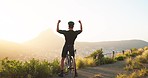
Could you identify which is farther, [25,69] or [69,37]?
[25,69]

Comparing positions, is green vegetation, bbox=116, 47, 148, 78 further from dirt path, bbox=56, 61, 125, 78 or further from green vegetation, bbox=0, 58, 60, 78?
green vegetation, bbox=0, 58, 60, 78

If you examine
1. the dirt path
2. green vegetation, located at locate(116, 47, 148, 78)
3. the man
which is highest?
the man

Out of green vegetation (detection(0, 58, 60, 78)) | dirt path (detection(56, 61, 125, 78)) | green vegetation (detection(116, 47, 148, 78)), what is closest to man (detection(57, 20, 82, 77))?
green vegetation (detection(0, 58, 60, 78))

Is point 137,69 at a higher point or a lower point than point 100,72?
higher

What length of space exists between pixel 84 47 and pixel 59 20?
156 metres

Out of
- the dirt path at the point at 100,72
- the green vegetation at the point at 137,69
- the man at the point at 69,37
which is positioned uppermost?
the man at the point at 69,37

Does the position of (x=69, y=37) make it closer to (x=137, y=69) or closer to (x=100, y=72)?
(x=100, y=72)

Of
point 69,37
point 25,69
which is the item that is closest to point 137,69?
point 69,37

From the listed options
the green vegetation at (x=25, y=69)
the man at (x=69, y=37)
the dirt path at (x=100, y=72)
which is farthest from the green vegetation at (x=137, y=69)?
the green vegetation at (x=25, y=69)

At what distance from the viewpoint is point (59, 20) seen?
46.2 feet

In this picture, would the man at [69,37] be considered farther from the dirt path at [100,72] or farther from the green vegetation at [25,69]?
the dirt path at [100,72]

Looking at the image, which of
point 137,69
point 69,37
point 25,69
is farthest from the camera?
point 137,69

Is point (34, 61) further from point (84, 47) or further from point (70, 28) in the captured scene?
point (84, 47)

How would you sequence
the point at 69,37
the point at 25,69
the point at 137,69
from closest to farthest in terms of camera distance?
the point at 69,37 < the point at 25,69 < the point at 137,69
